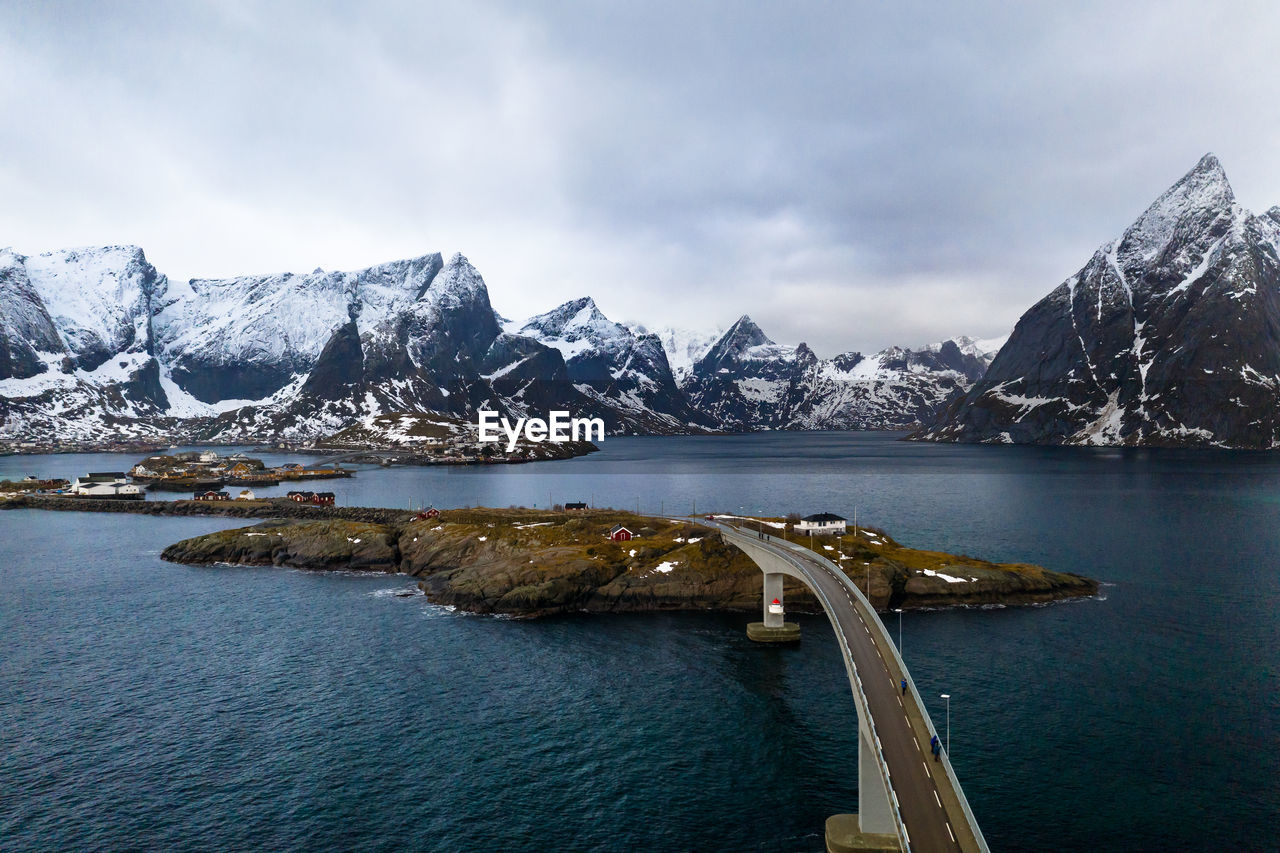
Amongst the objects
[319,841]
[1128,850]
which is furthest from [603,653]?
[1128,850]

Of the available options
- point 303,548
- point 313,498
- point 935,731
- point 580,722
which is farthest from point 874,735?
point 313,498

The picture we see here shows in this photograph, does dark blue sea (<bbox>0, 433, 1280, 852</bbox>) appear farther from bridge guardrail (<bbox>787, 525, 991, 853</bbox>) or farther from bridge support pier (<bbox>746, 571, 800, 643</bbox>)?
bridge guardrail (<bbox>787, 525, 991, 853</bbox>)

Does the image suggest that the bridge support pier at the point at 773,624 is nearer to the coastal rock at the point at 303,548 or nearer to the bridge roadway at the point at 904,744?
the bridge roadway at the point at 904,744

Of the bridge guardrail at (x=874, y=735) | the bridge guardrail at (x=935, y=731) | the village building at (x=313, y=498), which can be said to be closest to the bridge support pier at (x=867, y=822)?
the bridge guardrail at (x=874, y=735)

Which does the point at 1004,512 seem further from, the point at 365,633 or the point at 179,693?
the point at 179,693

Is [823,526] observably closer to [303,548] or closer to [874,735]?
[874,735]

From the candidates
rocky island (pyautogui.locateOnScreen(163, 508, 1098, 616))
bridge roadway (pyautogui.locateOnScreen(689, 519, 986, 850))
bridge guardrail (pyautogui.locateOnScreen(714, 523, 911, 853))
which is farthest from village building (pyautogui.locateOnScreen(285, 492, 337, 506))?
bridge guardrail (pyautogui.locateOnScreen(714, 523, 911, 853))
